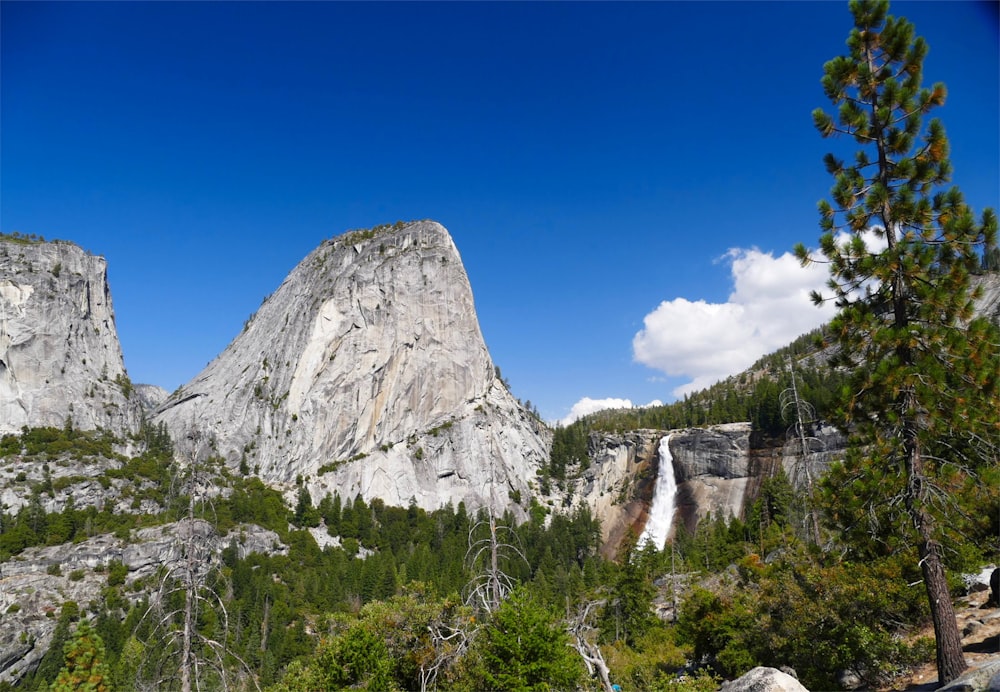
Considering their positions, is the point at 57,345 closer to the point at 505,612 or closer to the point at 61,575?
the point at 61,575

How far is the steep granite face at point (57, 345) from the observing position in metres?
94.1

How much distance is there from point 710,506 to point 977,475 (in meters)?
84.0

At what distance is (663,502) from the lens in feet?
300

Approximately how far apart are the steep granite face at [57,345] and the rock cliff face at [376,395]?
14.7 m

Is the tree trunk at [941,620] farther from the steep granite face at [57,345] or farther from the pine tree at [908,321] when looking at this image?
the steep granite face at [57,345]

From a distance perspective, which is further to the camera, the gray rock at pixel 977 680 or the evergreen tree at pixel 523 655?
the evergreen tree at pixel 523 655

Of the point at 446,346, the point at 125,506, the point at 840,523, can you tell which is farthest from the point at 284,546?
the point at 840,523

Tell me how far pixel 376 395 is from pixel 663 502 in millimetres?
58498

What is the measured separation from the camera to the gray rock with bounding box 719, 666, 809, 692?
30.1 feet

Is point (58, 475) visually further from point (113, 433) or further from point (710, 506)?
point (710, 506)

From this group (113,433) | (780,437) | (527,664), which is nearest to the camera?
(527,664)

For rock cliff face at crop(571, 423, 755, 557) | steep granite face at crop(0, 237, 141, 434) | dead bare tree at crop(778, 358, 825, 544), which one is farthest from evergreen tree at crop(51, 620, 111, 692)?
steep granite face at crop(0, 237, 141, 434)

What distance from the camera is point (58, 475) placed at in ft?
271

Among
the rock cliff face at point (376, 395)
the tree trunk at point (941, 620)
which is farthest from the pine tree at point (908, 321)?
the rock cliff face at point (376, 395)
